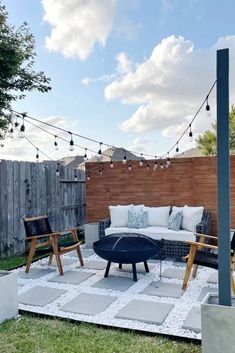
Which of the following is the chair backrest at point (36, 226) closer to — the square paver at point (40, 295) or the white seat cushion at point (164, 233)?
the square paver at point (40, 295)

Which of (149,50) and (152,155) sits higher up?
(149,50)

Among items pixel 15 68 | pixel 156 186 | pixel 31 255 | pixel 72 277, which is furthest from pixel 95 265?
pixel 15 68

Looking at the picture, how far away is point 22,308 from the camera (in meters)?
3.47

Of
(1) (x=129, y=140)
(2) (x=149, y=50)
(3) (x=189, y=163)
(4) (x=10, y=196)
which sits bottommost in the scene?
(4) (x=10, y=196)

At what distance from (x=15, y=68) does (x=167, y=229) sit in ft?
13.3

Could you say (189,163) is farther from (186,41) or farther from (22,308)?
(22,308)

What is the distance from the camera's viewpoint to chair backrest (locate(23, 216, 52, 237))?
5.10 metres

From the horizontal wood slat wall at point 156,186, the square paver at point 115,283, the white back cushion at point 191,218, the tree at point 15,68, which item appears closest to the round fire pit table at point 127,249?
the square paver at point 115,283

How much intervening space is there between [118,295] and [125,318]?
27.3 inches

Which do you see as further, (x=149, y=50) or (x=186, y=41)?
(x=149, y=50)

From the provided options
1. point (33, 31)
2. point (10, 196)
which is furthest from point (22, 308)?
point (33, 31)

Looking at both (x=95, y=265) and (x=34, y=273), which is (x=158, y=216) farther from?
(x=34, y=273)

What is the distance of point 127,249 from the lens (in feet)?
14.8

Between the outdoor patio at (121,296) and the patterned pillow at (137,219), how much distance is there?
1.11 m
